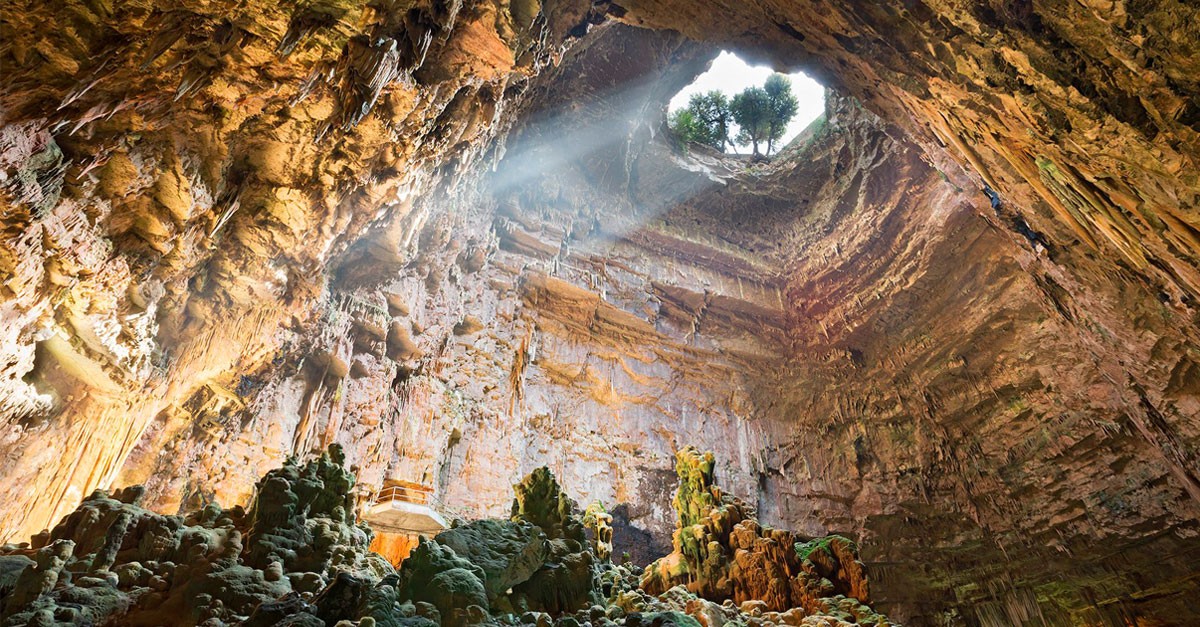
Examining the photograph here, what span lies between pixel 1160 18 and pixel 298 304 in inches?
456

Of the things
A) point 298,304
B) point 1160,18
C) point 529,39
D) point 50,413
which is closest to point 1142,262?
point 1160,18

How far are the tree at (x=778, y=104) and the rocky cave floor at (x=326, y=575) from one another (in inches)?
763

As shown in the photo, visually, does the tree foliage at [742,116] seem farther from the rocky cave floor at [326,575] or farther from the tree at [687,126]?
the rocky cave floor at [326,575]

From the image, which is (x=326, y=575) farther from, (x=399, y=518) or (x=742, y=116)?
(x=742, y=116)

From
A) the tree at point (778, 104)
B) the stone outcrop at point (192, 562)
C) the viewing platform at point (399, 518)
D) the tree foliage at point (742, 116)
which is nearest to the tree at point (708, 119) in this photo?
the tree foliage at point (742, 116)

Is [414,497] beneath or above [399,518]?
above

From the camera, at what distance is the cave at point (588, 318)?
520 cm

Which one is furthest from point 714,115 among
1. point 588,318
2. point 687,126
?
point 588,318

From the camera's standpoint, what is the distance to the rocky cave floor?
14.3ft

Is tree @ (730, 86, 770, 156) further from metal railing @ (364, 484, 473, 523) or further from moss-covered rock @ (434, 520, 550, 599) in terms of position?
moss-covered rock @ (434, 520, 550, 599)

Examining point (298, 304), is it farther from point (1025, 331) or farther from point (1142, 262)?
point (1025, 331)

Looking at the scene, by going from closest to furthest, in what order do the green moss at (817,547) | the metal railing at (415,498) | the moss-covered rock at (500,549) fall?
the moss-covered rock at (500,549) → the green moss at (817,547) → the metal railing at (415,498)

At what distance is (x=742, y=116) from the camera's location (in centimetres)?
2356

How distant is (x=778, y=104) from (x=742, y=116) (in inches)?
58.5
